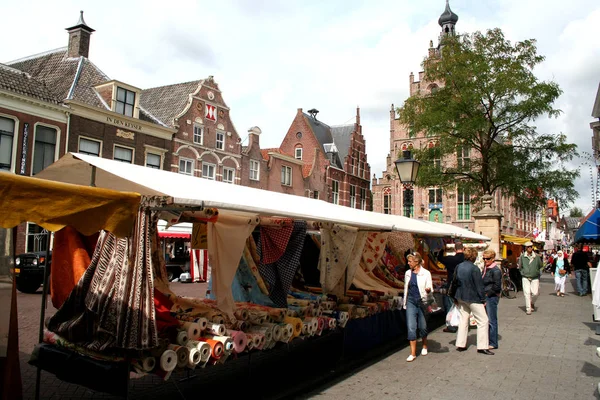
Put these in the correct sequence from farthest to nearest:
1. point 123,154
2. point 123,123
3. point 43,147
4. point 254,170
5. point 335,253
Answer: point 254,170
point 123,154
point 123,123
point 43,147
point 335,253

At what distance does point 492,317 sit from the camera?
8250 mm

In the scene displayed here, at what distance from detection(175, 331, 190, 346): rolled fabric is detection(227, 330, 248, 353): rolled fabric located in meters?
0.58

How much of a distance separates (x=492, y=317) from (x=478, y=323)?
82 centimetres

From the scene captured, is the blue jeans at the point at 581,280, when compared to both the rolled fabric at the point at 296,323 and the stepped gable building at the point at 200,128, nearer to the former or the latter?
the rolled fabric at the point at 296,323

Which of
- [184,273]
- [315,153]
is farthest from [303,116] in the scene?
[184,273]

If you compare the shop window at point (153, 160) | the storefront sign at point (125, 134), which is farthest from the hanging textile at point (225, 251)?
the shop window at point (153, 160)

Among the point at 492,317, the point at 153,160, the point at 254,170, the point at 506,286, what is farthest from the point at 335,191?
the point at 492,317

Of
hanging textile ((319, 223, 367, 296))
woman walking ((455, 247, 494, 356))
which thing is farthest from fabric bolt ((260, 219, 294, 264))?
woman walking ((455, 247, 494, 356))

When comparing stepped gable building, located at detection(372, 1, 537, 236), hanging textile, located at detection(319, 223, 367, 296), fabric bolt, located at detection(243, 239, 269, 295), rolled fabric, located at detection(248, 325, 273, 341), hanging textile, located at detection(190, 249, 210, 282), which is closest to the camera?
rolled fabric, located at detection(248, 325, 273, 341)

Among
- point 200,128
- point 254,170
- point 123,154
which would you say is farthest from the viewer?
point 254,170

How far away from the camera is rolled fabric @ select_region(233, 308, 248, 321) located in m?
5.64

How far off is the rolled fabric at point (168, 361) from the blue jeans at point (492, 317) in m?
6.05

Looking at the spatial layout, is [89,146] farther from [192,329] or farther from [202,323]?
[192,329]

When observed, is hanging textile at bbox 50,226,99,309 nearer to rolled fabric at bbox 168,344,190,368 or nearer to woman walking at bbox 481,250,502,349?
rolled fabric at bbox 168,344,190,368
